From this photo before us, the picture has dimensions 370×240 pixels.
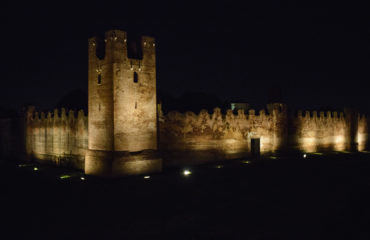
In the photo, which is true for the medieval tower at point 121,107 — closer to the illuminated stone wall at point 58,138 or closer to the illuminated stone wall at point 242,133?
the illuminated stone wall at point 242,133

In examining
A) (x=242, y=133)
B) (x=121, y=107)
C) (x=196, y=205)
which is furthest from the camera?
(x=242, y=133)

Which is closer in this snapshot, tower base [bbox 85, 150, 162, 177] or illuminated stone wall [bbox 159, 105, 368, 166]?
tower base [bbox 85, 150, 162, 177]

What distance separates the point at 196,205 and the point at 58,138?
16258 millimetres

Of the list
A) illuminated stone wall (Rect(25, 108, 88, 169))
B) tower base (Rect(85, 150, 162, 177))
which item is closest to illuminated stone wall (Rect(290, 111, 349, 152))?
tower base (Rect(85, 150, 162, 177))

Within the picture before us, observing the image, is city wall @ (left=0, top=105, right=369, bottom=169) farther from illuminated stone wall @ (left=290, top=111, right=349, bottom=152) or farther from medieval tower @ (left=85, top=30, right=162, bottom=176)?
medieval tower @ (left=85, top=30, right=162, bottom=176)

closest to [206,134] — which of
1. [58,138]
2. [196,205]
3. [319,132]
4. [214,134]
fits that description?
[214,134]

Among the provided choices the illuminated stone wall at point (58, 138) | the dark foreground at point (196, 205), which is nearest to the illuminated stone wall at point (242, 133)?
the dark foreground at point (196, 205)

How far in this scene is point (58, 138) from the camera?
1049 inches

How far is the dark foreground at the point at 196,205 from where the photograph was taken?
10.4 meters

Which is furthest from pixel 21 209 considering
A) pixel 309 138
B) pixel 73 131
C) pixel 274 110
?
pixel 309 138

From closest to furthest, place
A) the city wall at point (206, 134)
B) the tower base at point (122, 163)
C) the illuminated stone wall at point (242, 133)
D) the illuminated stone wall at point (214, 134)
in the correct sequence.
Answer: the tower base at point (122, 163) < the illuminated stone wall at point (214, 134) < the illuminated stone wall at point (242, 133) < the city wall at point (206, 134)

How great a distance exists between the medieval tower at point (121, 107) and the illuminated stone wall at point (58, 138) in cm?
291

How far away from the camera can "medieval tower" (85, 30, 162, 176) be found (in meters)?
19.2

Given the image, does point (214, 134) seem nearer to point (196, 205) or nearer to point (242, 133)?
point (242, 133)
